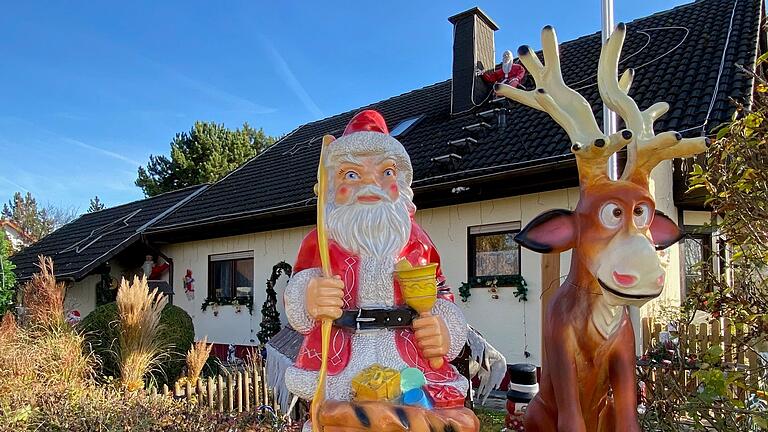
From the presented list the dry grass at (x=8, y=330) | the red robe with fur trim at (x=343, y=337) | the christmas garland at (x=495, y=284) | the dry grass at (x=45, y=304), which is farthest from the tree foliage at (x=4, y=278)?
the red robe with fur trim at (x=343, y=337)

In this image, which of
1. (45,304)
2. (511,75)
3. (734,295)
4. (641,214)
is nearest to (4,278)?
(45,304)

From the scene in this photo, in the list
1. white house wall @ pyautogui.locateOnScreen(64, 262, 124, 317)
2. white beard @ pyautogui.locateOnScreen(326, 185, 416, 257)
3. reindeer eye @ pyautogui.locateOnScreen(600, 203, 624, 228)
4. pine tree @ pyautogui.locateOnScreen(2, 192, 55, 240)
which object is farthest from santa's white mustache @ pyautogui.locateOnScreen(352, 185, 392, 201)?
pine tree @ pyautogui.locateOnScreen(2, 192, 55, 240)

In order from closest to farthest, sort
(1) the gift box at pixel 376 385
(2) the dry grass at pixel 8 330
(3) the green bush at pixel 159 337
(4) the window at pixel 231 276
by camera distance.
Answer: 1. (1) the gift box at pixel 376 385
2. (2) the dry grass at pixel 8 330
3. (3) the green bush at pixel 159 337
4. (4) the window at pixel 231 276

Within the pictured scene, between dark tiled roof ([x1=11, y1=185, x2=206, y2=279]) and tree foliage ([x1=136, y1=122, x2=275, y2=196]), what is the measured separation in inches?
287

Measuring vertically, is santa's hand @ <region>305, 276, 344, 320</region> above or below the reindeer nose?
below

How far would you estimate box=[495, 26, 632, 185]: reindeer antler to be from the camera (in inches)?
78.1

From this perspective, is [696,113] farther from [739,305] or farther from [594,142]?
[594,142]

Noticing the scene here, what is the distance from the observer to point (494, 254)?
7.41m

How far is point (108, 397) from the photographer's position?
189 inches

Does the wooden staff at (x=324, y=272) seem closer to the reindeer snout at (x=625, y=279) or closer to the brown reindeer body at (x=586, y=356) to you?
the brown reindeer body at (x=586, y=356)

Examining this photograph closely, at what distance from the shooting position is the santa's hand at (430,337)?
2.38 m

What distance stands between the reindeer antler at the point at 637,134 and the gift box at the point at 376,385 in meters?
1.11

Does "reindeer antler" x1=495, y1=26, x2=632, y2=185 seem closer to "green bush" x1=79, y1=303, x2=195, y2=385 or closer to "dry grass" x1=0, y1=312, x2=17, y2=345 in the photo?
"dry grass" x1=0, y1=312, x2=17, y2=345

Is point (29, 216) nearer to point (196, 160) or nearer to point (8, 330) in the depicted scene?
point (196, 160)
